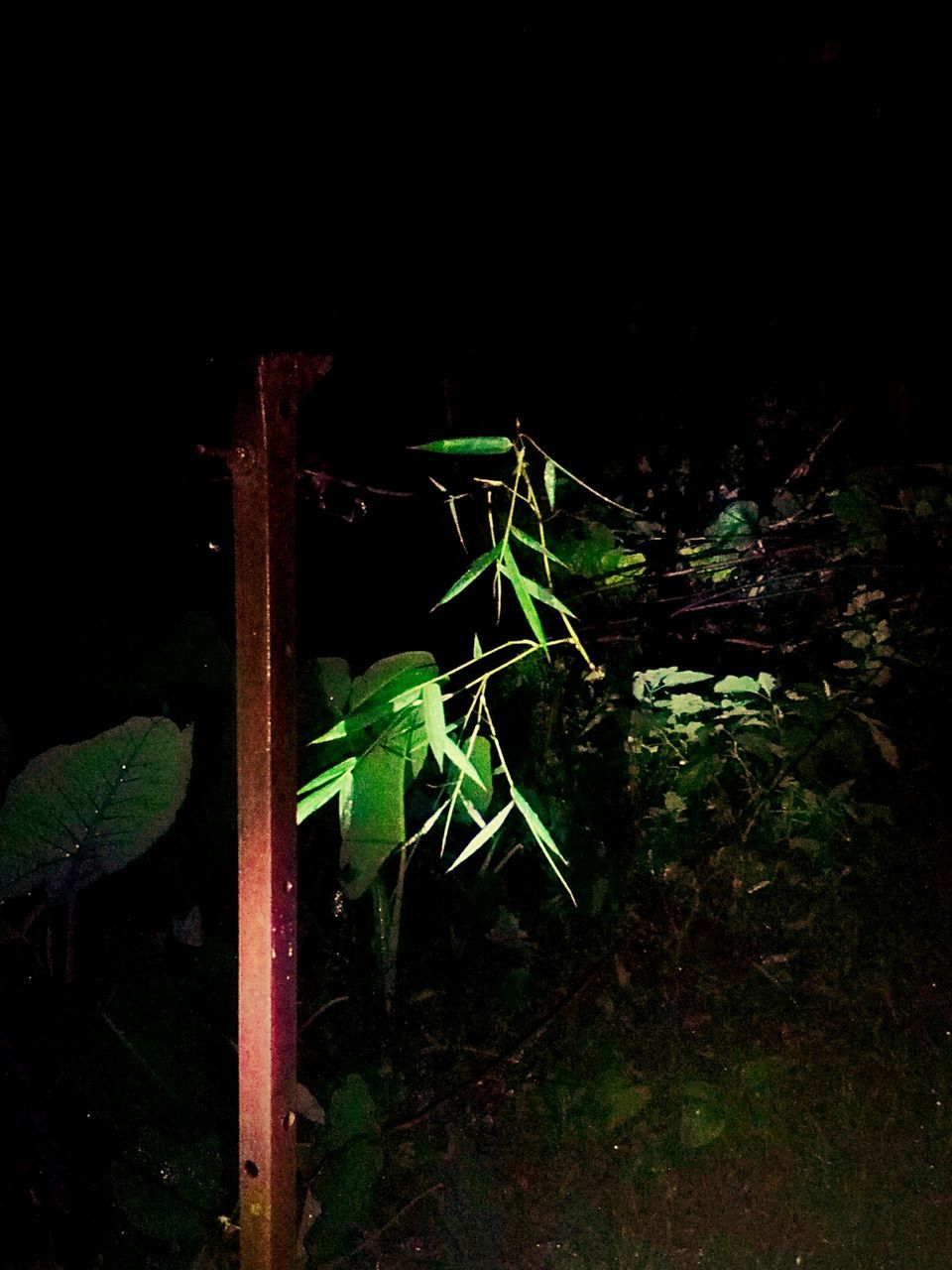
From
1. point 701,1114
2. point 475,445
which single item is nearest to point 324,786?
point 475,445

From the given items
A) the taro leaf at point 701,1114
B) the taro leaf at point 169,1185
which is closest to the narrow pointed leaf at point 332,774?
the taro leaf at point 169,1185

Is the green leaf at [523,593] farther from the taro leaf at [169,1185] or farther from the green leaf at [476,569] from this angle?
the taro leaf at [169,1185]

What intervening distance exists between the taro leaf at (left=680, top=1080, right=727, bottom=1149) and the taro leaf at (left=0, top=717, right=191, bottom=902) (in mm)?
1974

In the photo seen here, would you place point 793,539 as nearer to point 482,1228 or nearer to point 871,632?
point 871,632

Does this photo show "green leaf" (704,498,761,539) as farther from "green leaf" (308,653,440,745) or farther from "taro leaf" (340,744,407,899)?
"taro leaf" (340,744,407,899)

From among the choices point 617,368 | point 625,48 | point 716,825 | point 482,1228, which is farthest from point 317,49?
point 482,1228

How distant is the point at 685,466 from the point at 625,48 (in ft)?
4.00

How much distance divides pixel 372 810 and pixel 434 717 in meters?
0.33

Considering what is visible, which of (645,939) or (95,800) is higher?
(95,800)

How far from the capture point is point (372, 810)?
2.55 metres

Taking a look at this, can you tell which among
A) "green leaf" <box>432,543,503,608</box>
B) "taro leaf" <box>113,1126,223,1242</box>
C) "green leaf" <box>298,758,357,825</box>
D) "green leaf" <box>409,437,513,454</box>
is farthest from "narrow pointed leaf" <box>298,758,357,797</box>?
"taro leaf" <box>113,1126,223,1242</box>

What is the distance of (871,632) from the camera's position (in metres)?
3.56

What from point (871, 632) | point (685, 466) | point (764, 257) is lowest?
point (871, 632)

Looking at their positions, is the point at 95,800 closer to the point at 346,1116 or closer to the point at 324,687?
the point at 324,687
